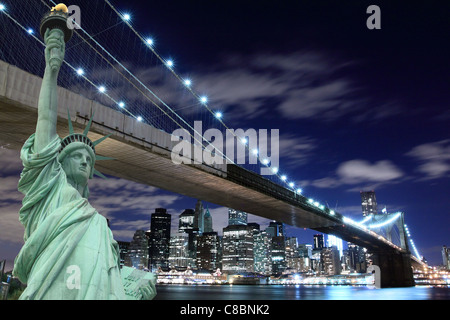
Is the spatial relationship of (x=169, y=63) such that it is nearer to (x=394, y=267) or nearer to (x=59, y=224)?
(x=59, y=224)

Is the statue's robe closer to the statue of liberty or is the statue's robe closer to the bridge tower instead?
the statue of liberty

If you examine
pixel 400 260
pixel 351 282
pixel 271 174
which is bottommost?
pixel 351 282

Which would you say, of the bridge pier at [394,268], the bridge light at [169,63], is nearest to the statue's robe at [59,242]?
the bridge light at [169,63]

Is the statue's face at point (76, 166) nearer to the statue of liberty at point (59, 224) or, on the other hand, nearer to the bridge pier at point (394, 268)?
the statue of liberty at point (59, 224)

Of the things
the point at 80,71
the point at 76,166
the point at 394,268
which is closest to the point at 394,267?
the point at 394,268

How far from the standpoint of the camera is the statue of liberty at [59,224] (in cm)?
534

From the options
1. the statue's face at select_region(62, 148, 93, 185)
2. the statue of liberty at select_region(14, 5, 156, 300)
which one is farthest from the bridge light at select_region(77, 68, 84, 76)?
the statue's face at select_region(62, 148, 93, 185)

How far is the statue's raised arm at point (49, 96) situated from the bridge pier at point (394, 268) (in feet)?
228

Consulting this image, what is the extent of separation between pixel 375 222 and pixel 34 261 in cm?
8729

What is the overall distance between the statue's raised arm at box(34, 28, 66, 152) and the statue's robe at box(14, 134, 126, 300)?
7.8 inches

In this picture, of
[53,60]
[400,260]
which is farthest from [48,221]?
[400,260]

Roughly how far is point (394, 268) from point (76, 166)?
235 ft
